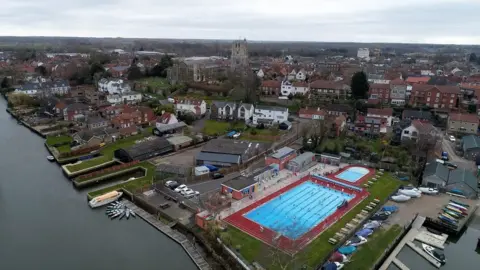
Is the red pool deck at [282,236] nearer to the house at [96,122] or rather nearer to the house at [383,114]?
the house at [383,114]

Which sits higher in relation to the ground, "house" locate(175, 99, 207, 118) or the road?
"house" locate(175, 99, 207, 118)

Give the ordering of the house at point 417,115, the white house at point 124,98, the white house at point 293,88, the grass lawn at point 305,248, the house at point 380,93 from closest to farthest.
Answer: the grass lawn at point 305,248, the house at point 417,115, the house at point 380,93, the white house at point 124,98, the white house at point 293,88

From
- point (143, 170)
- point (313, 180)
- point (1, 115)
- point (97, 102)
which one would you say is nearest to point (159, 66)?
point (97, 102)

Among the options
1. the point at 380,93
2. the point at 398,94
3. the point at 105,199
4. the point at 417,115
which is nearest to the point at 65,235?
the point at 105,199

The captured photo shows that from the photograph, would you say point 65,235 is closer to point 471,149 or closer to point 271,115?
point 271,115

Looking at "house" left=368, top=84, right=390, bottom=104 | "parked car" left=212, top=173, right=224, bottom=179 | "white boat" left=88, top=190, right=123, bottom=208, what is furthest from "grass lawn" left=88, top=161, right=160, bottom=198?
"house" left=368, top=84, right=390, bottom=104

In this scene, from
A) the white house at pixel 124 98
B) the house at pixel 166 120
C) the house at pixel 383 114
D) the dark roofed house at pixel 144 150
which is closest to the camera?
the dark roofed house at pixel 144 150

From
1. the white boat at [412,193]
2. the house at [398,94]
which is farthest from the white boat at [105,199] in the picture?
the house at [398,94]

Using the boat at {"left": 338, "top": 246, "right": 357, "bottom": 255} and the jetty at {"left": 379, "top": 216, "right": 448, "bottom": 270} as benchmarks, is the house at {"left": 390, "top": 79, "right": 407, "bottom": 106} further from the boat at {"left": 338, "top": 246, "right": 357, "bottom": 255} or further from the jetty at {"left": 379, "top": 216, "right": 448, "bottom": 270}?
the boat at {"left": 338, "top": 246, "right": 357, "bottom": 255}
